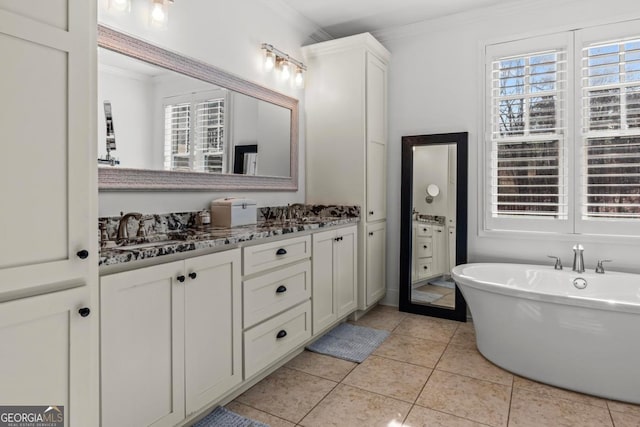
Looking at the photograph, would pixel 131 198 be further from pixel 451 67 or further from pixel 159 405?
pixel 451 67

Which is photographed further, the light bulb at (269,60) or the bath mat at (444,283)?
the bath mat at (444,283)

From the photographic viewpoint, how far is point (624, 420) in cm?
197

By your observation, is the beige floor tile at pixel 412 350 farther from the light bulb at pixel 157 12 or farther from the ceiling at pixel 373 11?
the ceiling at pixel 373 11

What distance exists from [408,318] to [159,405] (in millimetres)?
2433

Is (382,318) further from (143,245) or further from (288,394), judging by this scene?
(143,245)

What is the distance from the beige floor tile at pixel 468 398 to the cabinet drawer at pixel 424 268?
4.16 feet

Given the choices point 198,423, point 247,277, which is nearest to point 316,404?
point 198,423

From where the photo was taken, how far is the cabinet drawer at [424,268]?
362cm

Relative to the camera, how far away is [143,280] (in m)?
1.51

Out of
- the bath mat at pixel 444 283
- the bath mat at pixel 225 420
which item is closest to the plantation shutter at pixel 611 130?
the bath mat at pixel 444 283

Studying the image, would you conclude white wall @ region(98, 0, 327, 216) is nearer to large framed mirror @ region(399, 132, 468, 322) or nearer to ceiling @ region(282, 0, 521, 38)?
ceiling @ region(282, 0, 521, 38)
